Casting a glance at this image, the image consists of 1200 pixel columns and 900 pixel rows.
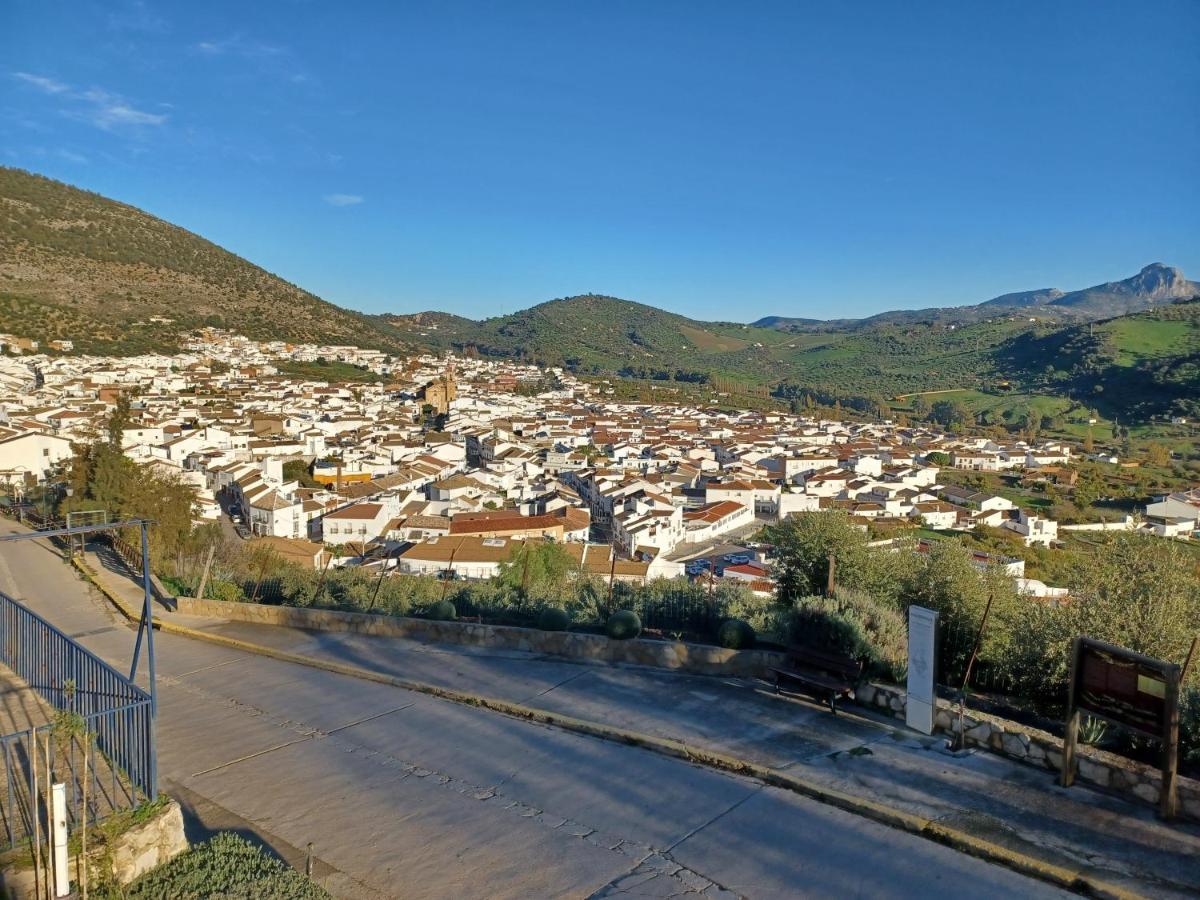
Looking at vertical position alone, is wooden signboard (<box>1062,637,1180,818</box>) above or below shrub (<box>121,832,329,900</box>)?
above

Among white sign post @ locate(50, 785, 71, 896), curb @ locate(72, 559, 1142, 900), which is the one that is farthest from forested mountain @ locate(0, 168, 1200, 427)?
white sign post @ locate(50, 785, 71, 896)

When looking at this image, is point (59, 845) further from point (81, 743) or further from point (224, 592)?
point (224, 592)

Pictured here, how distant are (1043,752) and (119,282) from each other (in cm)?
12338

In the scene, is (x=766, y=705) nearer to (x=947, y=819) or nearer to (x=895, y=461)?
(x=947, y=819)

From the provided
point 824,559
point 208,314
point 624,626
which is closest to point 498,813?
point 624,626

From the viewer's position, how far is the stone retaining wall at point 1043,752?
581 cm

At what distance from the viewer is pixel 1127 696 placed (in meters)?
5.71

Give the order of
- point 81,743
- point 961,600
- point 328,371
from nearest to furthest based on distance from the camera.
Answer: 1. point 81,743
2. point 961,600
3. point 328,371

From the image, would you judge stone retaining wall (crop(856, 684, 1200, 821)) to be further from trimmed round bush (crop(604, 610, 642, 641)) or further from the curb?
trimmed round bush (crop(604, 610, 642, 641))

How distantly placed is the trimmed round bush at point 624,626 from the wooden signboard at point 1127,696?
5.13 metres

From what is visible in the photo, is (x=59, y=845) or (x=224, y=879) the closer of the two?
(x=59, y=845)

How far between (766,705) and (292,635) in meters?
7.93

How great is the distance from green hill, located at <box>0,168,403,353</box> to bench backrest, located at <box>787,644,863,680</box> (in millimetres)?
100536

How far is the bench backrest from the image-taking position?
7984 mm
